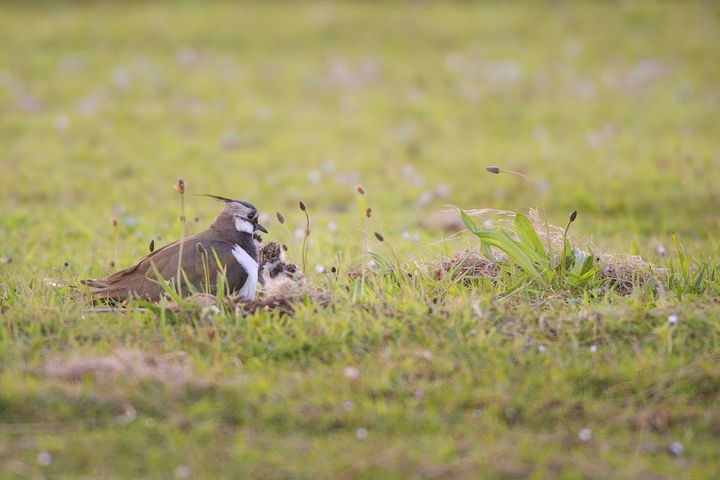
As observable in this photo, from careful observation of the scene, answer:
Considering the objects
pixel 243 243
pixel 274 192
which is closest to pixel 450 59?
pixel 274 192

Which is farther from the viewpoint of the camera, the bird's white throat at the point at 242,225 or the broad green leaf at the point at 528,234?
the bird's white throat at the point at 242,225

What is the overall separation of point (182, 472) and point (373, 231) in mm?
4390

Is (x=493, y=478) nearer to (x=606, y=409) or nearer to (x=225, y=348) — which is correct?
(x=606, y=409)

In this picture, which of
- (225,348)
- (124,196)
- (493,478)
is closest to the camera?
(493,478)

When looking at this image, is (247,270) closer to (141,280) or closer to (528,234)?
(141,280)

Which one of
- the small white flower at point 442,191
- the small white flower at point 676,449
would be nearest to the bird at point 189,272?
the small white flower at point 676,449

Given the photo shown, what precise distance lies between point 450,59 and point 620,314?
10.2 m

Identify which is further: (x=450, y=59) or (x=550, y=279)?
(x=450, y=59)

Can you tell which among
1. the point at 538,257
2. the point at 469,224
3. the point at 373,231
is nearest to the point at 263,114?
the point at 373,231

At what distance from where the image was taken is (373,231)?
300 inches

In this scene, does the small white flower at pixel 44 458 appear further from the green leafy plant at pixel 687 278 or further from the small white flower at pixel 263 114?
the small white flower at pixel 263 114

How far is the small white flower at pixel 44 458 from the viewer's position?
3.46 meters

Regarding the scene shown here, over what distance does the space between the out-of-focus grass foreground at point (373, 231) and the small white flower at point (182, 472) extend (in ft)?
0.11

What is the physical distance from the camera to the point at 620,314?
15.0 feet
